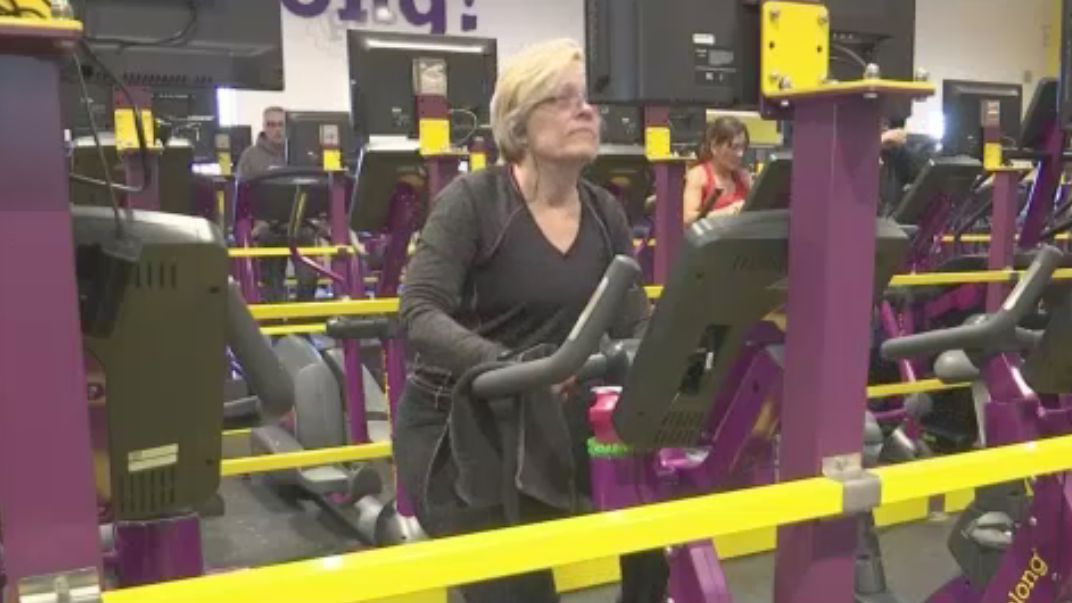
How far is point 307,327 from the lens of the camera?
3600 mm

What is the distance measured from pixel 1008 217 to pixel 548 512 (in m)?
3.23

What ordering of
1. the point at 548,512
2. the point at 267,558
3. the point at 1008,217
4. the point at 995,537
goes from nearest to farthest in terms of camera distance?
1. the point at 548,512
2. the point at 995,537
3. the point at 267,558
4. the point at 1008,217

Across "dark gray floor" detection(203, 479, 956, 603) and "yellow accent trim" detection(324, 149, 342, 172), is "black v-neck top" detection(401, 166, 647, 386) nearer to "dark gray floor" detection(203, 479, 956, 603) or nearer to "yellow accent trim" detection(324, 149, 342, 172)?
"dark gray floor" detection(203, 479, 956, 603)

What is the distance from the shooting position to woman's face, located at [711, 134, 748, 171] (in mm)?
4434

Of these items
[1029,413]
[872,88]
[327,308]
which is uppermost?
[872,88]

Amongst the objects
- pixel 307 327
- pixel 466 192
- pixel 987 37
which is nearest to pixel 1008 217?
pixel 307 327

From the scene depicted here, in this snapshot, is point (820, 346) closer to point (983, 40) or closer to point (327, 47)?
point (327, 47)

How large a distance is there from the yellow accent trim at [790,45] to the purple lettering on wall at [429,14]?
9.71 meters

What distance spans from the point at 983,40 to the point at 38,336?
15.2 meters

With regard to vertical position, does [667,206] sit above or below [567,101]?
below

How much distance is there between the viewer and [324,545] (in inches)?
144

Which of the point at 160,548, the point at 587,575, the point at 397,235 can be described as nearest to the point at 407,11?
the point at 397,235

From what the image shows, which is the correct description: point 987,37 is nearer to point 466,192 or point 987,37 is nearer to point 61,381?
point 466,192

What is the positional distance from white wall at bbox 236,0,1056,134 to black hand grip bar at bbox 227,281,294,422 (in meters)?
7.05
